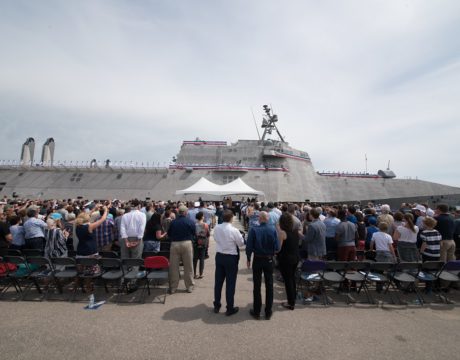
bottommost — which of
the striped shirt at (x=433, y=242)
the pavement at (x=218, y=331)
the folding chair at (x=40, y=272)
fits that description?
the pavement at (x=218, y=331)

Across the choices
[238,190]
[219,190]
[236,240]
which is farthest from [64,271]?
[238,190]

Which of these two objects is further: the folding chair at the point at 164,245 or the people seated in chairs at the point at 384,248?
the folding chair at the point at 164,245

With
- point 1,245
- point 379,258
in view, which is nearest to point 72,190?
point 1,245

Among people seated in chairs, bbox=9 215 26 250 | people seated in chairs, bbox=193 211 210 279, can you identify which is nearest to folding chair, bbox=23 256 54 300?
people seated in chairs, bbox=9 215 26 250

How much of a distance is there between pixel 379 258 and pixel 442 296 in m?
1.66

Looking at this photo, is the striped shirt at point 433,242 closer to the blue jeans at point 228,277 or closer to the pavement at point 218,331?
the pavement at point 218,331

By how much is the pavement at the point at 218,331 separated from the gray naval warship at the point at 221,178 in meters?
24.8

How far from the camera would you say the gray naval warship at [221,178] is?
101 feet

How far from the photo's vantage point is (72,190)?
3238cm

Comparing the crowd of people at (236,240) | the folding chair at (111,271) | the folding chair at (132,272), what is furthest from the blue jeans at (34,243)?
the folding chair at (132,272)

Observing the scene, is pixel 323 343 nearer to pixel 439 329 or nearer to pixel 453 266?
pixel 439 329

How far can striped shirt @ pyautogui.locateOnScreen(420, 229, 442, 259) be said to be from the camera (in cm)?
624

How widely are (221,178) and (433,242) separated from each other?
82.6ft

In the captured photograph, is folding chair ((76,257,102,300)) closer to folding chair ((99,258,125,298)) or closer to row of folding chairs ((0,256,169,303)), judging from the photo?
row of folding chairs ((0,256,169,303))
